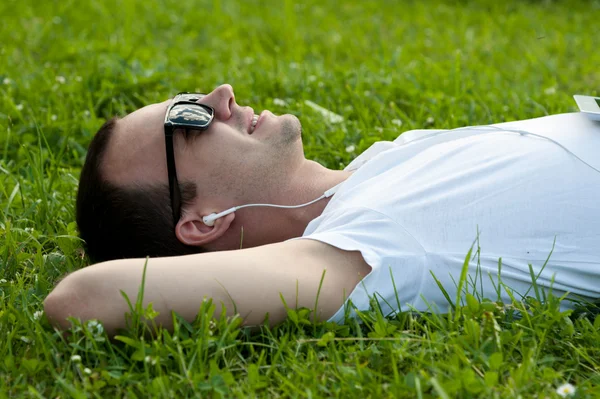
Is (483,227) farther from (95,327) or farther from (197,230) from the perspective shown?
(95,327)

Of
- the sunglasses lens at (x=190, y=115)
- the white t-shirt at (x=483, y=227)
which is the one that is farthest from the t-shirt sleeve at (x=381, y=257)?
the sunglasses lens at (x=190, y=115)

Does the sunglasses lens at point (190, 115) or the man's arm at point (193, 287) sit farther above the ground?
the sunglasses lens at point (190, 115)

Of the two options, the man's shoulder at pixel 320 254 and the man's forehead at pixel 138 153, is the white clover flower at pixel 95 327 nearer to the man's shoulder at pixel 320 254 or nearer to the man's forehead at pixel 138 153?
the man's shoulder at pixel 320 254

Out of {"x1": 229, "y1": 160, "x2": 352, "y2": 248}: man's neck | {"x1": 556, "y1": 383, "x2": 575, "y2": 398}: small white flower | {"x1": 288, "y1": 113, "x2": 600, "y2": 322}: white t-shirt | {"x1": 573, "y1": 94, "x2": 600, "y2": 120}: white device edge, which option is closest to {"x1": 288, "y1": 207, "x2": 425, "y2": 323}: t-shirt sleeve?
{"x1": 288, "y1": 113, "x2": 600, "y2": 322}: white t-shirt

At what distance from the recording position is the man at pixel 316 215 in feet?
8.29

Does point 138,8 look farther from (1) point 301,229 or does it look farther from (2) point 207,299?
(2) point 207,299

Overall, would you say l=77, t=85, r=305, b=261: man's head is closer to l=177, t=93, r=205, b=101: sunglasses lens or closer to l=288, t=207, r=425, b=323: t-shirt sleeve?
l=177, t=93, r=205, b=101: sunglasses lens

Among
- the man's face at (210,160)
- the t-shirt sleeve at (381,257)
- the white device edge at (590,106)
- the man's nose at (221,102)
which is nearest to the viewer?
the t-shirt sleeve at (381,257)

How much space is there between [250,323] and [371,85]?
9.77 feet

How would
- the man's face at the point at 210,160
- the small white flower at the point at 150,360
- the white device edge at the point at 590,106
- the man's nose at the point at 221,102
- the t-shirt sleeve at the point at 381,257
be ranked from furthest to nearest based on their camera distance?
the man's nose at the point at 221,102 → the man's face at the point at 210,160 → the white device edge at the point at 590,106 → the t-shirt sleeve at the point at 381,257 → the small white flower at the point at 150,360

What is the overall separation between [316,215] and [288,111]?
174cm

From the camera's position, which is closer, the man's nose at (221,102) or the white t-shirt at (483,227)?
the white t-shirt at (483,227)

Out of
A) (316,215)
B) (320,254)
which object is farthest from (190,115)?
(320,254)

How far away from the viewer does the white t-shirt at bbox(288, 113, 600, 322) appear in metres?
2.67
